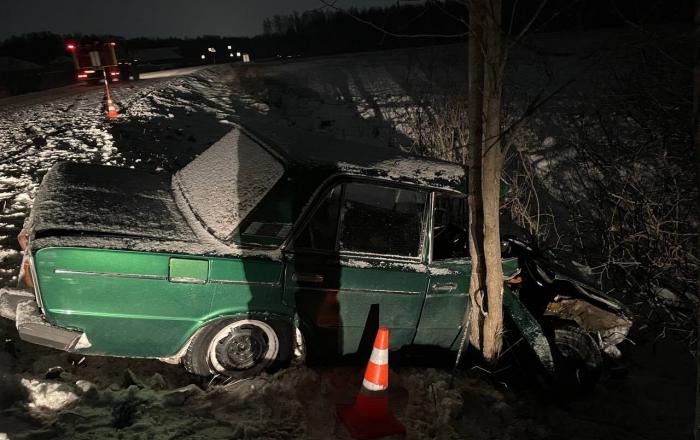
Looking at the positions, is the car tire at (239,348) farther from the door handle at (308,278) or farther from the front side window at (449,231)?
the front side window at (449,231)

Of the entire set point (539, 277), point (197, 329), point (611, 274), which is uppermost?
point (197, 329)

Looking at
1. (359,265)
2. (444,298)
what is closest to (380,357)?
(359,265)

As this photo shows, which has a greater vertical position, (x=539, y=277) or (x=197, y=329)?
(x=197, y=329)

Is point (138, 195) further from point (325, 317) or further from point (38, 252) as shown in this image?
point (325, 317)

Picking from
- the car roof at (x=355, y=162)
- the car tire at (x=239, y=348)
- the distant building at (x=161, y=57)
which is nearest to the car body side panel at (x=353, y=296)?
the car tire at (x=239, y=348)

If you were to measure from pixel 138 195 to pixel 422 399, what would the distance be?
2.55m

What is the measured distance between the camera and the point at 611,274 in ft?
19.0

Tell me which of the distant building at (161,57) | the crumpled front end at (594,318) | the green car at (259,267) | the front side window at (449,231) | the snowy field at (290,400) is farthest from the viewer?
the distant building at (161,57)

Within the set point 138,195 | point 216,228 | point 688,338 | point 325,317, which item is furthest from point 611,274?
point 138,195

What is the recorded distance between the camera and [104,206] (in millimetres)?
3207

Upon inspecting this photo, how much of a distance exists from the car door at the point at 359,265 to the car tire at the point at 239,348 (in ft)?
0.79

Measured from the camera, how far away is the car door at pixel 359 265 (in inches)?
121

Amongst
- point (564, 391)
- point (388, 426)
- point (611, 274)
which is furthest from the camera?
point (611, 274)

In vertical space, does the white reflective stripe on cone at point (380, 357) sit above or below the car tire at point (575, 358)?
above
